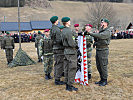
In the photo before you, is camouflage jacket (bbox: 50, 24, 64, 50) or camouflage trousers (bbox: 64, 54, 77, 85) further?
camouflage jacket (bbox: 50, 24, 64, 50)

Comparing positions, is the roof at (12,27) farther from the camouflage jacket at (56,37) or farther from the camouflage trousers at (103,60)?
the camouflage trousers at (103,60)

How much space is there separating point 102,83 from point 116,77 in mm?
1257

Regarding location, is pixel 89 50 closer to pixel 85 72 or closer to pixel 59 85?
pixel 85 72

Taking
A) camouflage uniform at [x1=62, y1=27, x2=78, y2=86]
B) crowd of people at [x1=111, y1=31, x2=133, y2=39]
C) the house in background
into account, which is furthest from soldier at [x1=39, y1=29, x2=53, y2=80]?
the house in background

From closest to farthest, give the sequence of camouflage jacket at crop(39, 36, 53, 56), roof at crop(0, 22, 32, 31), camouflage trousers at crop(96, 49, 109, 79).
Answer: camouflage trousers at crop(96, 49, 109, 79) → camouflage jacket at crop(39, 36, 53, 56) → roof at crop(0, 22, 32, 31)

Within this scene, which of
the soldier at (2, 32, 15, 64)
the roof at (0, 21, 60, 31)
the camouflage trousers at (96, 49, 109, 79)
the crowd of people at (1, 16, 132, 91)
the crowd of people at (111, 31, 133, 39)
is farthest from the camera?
the roof at (0, 21, 60, 31)

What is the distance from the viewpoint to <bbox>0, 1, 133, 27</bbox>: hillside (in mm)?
54531

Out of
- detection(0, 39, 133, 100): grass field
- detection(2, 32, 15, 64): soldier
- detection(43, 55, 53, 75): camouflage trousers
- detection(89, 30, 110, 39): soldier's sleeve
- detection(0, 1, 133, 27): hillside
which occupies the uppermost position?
detection(0, 1, 133, 27): hillside

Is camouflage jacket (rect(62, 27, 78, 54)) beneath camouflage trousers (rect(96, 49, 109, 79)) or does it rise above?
above

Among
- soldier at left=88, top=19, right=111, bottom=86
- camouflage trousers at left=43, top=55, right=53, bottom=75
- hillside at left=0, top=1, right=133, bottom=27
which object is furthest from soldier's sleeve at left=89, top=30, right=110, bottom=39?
hillside at left=0, top=1, right=133, bottom=27

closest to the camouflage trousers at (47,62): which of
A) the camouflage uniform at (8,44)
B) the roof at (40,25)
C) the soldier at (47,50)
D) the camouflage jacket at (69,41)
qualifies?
the soldier at (47,50)

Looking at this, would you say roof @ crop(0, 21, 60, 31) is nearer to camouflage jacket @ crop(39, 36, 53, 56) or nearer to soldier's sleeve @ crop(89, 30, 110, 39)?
camouflage jacket @ crop(39, 36, 53, 56)

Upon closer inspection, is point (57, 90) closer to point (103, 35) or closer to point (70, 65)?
point (70, 65)

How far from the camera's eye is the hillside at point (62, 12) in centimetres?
5453
